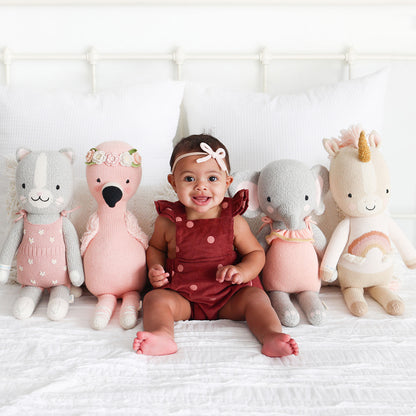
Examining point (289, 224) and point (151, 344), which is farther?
point (289, 224)

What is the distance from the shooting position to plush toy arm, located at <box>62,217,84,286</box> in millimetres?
1284

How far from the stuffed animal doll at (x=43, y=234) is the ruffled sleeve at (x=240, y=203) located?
424 mm

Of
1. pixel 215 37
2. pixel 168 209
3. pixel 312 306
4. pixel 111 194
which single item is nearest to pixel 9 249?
pixel 111 194

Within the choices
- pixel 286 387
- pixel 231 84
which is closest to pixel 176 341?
pixel 286 387

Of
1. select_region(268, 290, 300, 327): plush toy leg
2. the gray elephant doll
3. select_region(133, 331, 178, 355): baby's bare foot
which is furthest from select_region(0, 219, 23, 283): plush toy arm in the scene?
select_region(268, 290, 300, 327): plush toy leg

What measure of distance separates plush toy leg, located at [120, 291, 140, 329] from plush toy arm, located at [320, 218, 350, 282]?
0.49 m

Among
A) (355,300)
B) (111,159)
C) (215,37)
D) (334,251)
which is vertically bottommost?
(355,300)

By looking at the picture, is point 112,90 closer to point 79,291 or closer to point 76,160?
point 76,160

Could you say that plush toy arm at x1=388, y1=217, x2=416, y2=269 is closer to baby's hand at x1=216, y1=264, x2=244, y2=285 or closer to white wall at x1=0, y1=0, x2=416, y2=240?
baby's hand at x1=216, y1=264, x2=244, y2=285

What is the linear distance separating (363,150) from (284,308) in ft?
1.47

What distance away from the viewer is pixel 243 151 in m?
1.54

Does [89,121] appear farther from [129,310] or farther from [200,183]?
[129,310]

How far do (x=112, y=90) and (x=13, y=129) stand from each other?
33 centimetres

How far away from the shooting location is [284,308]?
1.21 meters
